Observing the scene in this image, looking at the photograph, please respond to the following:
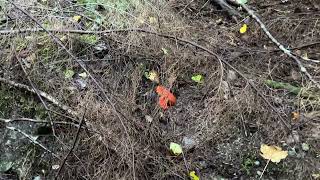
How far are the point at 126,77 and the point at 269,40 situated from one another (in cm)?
133

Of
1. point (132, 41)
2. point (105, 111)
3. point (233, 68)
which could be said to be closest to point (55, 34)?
point (132, 41)

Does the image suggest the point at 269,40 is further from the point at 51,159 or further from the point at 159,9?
the point at 51,159

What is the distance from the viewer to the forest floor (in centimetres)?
260

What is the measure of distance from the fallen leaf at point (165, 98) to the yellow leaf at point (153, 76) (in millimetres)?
85

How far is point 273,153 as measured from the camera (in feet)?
8.80

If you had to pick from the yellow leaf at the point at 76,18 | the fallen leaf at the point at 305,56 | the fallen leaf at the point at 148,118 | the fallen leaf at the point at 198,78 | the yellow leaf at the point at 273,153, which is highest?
the yellow leaf at the point at 76,18

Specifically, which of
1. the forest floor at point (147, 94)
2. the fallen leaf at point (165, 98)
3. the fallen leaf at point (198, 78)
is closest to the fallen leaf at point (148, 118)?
the forest floor at point (147, 94)

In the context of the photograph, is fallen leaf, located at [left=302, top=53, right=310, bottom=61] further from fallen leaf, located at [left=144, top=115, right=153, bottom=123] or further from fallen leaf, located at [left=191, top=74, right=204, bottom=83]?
fallen leaf, located at [left=144, top=115, right=153, bottom=123]

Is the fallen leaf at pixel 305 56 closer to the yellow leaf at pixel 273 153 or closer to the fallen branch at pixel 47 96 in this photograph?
the yellow leaf at pixel 273 153

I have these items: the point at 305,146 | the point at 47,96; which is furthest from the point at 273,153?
the point at 47,96

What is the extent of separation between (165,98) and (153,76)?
0.75 feet

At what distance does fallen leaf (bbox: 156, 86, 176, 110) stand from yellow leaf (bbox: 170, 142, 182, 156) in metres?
0.33

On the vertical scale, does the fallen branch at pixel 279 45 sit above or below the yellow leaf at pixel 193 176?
above

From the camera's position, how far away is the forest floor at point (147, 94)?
2596mm
